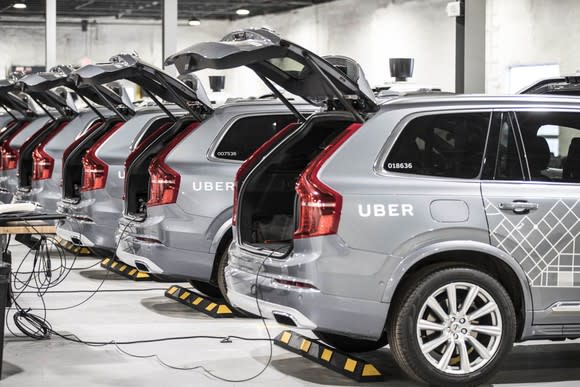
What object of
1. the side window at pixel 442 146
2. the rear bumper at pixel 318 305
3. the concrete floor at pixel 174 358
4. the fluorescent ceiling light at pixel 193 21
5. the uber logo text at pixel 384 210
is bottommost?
the concrete floor at pixel 174 358

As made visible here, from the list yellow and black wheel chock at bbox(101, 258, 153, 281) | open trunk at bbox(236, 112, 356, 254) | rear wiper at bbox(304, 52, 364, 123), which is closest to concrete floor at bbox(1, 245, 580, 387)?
open trunk at bbox(236, 112, 356, 254)

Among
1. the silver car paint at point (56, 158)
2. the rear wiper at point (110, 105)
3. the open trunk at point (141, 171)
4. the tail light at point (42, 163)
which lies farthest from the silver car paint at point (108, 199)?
the tail light at point (42, 163)

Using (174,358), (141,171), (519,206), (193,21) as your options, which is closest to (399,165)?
(519,206)

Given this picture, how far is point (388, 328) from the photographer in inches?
248

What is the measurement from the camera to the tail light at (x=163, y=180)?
9.02 m

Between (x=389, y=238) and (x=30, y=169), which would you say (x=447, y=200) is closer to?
(x=389, y=238)

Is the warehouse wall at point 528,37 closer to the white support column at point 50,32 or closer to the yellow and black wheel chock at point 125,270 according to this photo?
the yellow and black wheel chock at point 125,270

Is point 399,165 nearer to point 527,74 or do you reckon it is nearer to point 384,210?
point 384,210

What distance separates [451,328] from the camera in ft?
20.7

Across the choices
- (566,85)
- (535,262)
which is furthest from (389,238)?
(566,85)

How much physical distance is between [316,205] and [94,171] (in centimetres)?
557

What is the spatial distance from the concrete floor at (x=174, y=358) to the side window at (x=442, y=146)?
133cm

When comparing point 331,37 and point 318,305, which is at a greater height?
point 331,37

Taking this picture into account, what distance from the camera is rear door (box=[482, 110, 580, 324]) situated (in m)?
6.32
